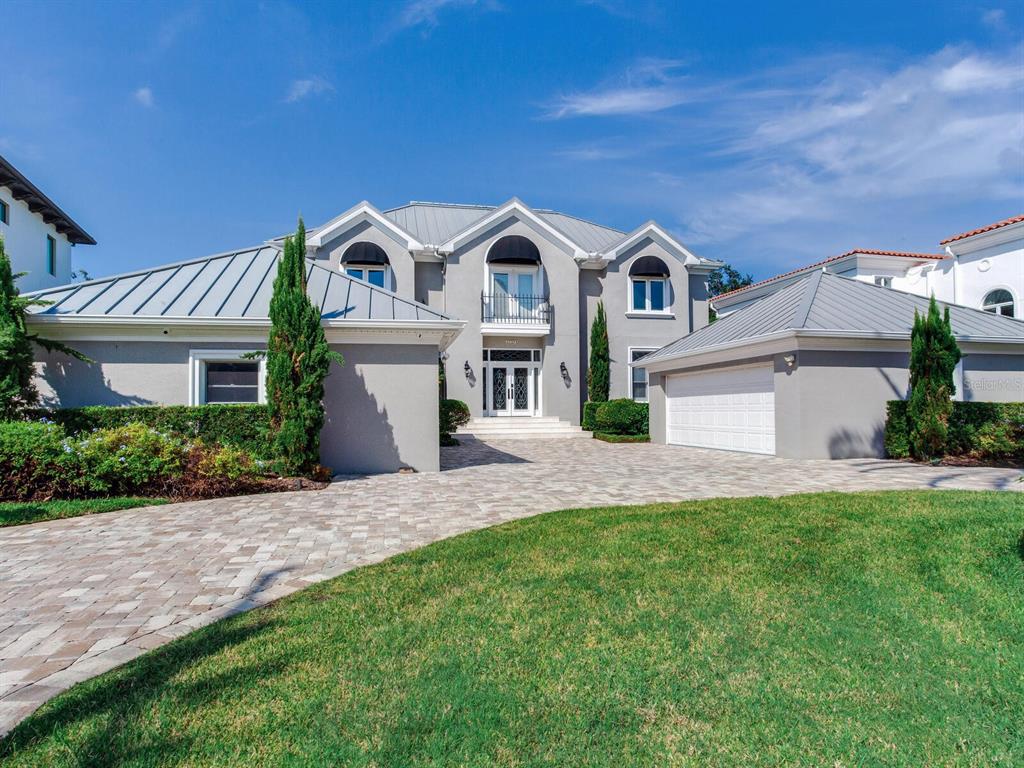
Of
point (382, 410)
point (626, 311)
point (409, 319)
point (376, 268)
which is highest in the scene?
point (376, 268)

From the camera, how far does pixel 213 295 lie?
41.4 feet

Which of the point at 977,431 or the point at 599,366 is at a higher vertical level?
the point at 599,366

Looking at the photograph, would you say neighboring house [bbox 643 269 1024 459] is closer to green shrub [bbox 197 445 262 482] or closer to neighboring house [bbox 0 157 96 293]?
green shrub [bbox 197 445 262 482]

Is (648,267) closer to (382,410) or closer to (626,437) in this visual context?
(626,437)

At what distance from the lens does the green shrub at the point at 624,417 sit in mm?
21125

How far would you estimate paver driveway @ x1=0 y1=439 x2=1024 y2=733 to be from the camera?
3.82m

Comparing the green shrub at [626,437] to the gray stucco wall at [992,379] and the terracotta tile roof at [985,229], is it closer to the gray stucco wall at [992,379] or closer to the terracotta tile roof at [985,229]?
the gray stucco wall at [992,379]

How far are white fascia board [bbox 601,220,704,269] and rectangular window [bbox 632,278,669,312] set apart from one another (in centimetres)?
149

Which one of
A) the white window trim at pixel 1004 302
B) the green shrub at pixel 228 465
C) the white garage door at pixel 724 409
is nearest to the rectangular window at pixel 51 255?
the green shrub at pixel 228 465

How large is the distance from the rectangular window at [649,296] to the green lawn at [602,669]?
20707mm

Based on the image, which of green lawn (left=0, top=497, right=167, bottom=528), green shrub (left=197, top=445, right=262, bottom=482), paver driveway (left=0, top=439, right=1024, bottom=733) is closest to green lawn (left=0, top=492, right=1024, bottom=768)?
paver driveway (left=0, top=439, right=1024, bottom=733)

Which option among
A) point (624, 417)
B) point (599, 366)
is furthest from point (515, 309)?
point (624, 417)

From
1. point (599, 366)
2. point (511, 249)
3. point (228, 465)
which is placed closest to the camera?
point (228, 465)

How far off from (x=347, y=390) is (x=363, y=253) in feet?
40.8
